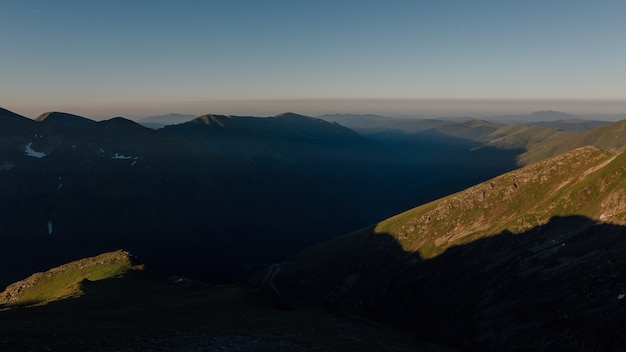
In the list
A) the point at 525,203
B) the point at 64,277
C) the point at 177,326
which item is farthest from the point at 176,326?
the point at 525,203

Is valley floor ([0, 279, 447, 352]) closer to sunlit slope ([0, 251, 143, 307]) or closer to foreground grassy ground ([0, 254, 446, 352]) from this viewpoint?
foreground grassy ground ([0, 254, 446, 352])

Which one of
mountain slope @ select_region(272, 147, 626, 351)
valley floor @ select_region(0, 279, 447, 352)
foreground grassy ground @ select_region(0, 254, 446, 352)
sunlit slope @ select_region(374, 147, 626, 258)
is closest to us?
valley floor @ select_region(0, 279, 447, 352)

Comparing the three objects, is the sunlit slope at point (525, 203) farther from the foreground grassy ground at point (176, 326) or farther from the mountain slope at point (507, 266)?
the foreground grassy ground at point (176, 326)

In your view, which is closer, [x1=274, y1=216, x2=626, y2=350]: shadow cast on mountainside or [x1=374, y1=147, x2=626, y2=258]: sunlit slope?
[x1=274, y1=216, x2=626, y2=350]: shadow cast on mountainside

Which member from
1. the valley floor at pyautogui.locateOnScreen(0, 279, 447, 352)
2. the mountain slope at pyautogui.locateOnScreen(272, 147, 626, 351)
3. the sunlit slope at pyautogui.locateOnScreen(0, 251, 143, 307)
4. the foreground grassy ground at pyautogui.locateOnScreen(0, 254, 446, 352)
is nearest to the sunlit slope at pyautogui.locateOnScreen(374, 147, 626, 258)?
the mountain slope at pyautogui.locateOnScreen(272, 147, 626, 351)

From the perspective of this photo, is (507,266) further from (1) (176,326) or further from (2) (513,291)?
(1) (176,326)

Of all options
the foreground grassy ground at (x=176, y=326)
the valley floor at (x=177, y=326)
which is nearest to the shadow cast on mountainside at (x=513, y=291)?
the foreground grassy ground at (x=176, y=326)
